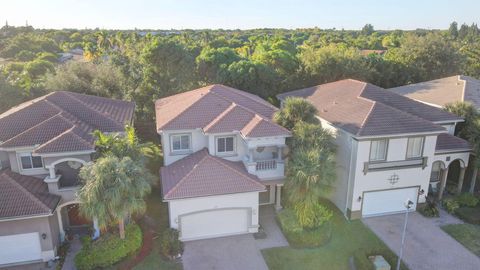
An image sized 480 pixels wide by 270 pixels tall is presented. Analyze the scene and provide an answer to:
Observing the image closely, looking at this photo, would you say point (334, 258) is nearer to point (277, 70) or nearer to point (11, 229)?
point (11, 229)

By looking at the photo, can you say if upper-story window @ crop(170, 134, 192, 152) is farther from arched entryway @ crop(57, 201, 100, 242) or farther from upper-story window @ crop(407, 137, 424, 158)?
upper-story window @ crop(407, 137, 424, 158)

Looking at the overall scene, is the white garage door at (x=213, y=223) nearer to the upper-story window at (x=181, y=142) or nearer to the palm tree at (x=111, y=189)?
the palm tree at (x=111, y=189)

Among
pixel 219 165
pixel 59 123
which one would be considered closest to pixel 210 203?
pixel 219 165

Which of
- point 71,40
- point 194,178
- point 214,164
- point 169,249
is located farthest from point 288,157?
point 71,40

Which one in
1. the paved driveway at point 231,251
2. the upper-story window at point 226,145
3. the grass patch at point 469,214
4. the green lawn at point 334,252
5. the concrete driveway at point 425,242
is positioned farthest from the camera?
the upper-story window at point 226,145

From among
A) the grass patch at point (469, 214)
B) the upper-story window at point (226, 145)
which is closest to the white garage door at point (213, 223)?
the upper-story window at point (226, 145)

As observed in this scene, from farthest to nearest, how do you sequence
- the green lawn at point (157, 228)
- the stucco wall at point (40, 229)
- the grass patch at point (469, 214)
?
the grass patch at point (469, 214) < the green lawn at point (157, 228) < the stucco wall at point (40, 229)

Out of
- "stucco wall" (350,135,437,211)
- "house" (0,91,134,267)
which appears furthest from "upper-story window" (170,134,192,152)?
"stucco wall" (350,135,437,211)
